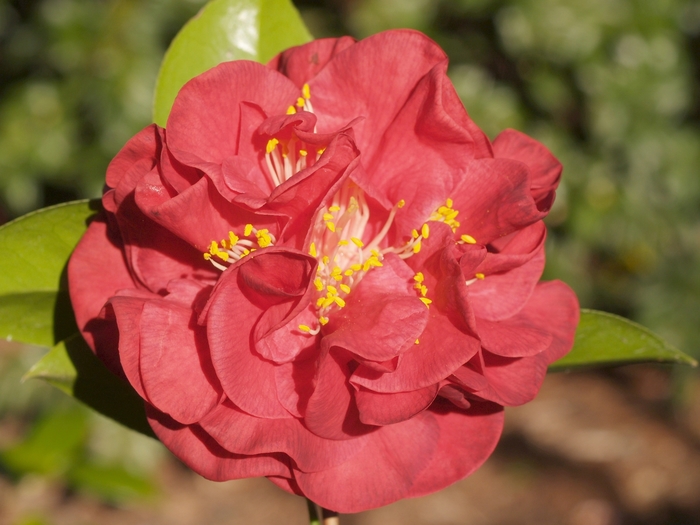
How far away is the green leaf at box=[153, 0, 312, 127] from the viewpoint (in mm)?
946

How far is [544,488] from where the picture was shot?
323 cm

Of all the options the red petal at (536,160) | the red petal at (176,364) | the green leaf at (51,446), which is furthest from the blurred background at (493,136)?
the red petal at (536,160)

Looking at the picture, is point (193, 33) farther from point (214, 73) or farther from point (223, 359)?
point (223, 359)

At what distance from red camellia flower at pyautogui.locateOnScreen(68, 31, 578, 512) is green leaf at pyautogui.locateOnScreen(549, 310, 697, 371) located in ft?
0.32

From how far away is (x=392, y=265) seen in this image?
815mm

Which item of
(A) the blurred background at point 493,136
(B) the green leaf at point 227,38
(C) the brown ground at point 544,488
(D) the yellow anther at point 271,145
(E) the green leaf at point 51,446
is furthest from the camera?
(C) the brown ground at point 544,488

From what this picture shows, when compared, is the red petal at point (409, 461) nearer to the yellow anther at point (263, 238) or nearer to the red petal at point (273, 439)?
the red petal at point (273, 439)

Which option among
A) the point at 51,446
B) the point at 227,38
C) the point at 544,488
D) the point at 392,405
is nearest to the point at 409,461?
the point at 392,405

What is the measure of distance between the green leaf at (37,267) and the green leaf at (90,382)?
5 cm

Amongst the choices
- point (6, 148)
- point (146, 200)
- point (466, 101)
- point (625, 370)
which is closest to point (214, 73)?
point (146, 200)

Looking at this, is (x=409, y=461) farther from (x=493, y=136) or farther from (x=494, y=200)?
(x=493, y=136)

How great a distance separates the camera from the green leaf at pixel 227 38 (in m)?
0.95

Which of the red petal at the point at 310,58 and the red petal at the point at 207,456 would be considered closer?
the red petal at the point at 207,456

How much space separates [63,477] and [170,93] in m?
1.54
